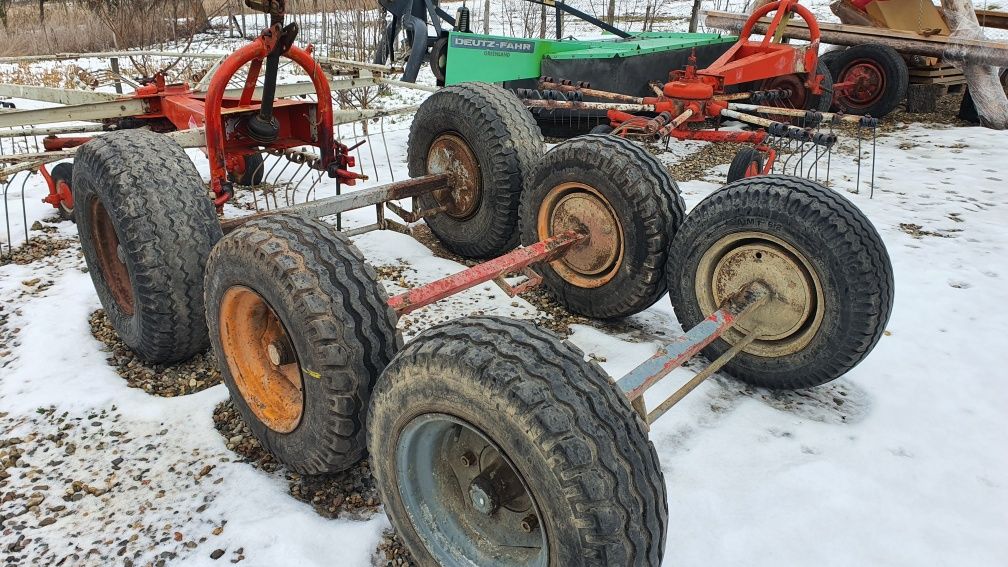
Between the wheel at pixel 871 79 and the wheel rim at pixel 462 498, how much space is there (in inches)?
389

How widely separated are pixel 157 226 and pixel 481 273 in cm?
139

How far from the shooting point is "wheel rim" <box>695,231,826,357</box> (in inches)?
106

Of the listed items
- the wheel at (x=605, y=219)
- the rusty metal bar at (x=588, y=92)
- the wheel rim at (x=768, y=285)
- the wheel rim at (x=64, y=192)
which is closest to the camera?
the wheel rim at (x=768, y=285)

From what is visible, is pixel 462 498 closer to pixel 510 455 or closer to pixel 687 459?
pixel 510 455

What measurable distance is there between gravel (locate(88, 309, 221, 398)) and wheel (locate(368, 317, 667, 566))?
1.54 metres

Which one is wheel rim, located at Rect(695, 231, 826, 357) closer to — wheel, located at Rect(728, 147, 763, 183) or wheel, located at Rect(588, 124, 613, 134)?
wheel, located at Rect(728, 147, 763, 183)

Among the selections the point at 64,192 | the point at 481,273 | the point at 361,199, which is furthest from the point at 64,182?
the point at 481,273

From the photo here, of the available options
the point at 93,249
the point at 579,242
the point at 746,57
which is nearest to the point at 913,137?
the point at 746,57

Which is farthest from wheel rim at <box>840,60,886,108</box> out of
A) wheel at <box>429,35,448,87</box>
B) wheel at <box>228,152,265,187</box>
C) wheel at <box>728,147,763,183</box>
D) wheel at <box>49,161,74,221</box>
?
wheel at <box>49,161,74,221</box>

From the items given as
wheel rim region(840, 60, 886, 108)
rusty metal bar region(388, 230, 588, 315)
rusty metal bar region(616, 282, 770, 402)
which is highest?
wheel rim region(840, 60, 886, 108)

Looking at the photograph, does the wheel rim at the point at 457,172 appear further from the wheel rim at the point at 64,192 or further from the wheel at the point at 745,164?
the wheel rim at the point at 64,192

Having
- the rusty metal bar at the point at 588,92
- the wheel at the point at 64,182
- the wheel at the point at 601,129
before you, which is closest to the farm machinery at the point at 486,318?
the wheel at the point at 64,182

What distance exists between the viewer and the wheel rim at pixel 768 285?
8.82 ft

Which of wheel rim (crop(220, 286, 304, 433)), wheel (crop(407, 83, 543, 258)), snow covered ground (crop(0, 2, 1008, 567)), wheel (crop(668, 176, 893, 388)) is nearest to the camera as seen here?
snow covered ground (crop(0, 2, 1008, 567))
